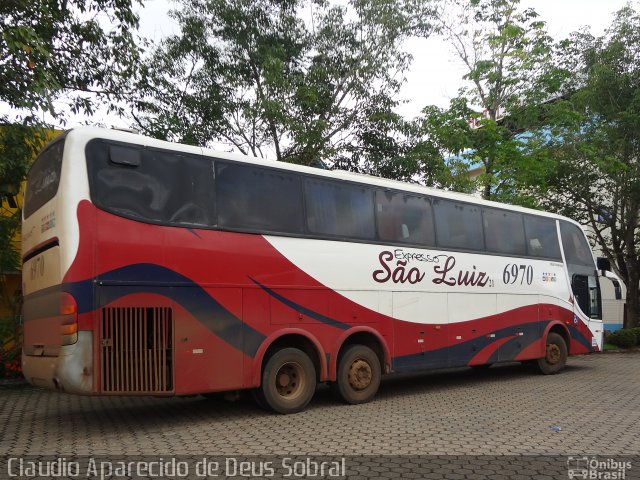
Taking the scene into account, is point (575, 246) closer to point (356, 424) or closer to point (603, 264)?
point (603, 264)

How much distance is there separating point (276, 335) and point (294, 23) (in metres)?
10.5

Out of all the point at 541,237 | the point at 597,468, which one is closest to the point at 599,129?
the point at 541,237

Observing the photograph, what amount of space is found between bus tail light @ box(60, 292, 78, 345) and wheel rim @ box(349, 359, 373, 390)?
4.23m

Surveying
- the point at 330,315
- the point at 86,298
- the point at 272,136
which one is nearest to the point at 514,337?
the point at 330,315

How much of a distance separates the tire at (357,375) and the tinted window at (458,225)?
257cm

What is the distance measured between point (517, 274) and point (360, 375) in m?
4.70

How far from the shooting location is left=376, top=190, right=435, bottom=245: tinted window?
10039 millimetres

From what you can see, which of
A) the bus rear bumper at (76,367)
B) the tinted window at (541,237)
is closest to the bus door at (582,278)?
the tinted window at (541,237)

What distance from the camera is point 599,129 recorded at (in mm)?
21453

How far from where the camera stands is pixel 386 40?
16547mm

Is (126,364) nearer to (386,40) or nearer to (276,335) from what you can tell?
(276,335)

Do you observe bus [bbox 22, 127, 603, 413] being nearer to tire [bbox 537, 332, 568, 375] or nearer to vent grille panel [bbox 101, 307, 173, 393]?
vent grille panel [bbox 101, 307, 173, 393]

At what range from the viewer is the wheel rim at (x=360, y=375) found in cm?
943

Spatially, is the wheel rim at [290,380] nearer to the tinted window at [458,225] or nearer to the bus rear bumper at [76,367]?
the bus rear bumper at [76,367]
